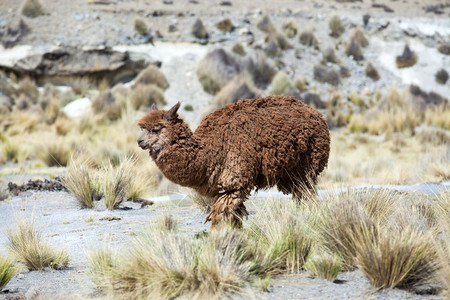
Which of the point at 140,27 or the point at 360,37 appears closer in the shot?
the point at 140,27

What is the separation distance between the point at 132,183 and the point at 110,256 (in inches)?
193

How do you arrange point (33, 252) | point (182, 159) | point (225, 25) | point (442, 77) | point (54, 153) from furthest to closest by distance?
point (225, 25) < point (442, 77) < point (54, 153) < point (33, 252) < point (182, 159)

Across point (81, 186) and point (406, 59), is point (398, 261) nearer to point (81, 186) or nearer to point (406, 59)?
point (81, 186)

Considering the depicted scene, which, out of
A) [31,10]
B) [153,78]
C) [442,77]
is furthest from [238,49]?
[31,10]

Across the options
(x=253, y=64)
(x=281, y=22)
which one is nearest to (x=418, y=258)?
(x=253, y=64)

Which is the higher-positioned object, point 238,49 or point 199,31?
point 199,31

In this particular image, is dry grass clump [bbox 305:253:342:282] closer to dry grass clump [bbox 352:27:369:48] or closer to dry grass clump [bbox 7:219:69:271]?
dry grass clump [bbox 7:219:69:271]

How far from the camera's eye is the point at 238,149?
23.5 feet

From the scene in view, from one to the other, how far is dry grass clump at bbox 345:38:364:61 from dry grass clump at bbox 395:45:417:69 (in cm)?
196

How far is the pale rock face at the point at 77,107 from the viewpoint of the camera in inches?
1091

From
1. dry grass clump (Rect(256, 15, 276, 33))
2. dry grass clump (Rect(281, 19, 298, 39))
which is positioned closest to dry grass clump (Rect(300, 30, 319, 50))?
dry grass clump (Rect(281, 19, 298, 39))

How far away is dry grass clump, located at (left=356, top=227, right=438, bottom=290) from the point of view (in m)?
5.67

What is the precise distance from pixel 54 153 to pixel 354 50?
67.3 ft

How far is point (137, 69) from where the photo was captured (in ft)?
102
